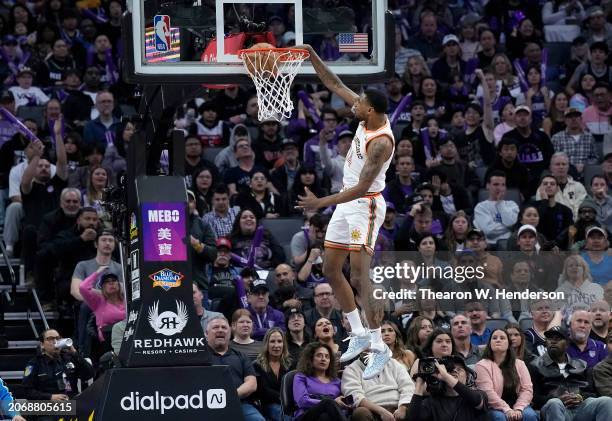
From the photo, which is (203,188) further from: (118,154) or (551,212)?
(551,212)

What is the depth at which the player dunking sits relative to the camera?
38.3ft

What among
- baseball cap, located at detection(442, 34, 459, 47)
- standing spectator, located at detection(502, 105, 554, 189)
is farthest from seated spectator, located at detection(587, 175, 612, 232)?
baseball cap, located at detection(442, 34, 459, 47)

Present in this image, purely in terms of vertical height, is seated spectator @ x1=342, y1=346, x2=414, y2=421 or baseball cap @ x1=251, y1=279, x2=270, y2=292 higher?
baseball cap @ x1=251, y1=279, x2=270, y2=292

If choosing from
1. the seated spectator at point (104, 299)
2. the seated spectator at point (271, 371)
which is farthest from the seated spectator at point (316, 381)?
the seated spectator at point (104, 299)

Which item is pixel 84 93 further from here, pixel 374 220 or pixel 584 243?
pixel 374 220

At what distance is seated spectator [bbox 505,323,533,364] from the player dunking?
3.97 meters

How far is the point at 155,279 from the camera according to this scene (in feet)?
41.1

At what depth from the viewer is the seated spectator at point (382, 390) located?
14680 millimetres

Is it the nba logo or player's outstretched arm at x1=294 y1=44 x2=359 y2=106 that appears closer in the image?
player's outstretched arm at x1=294 y1=44 x2=359 y2=106

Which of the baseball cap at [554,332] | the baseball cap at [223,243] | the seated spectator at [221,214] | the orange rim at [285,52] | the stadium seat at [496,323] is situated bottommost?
the stadium seat at [496,323]

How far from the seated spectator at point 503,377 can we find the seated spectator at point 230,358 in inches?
97.5

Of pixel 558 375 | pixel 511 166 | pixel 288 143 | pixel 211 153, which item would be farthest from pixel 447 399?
pixel 211 153

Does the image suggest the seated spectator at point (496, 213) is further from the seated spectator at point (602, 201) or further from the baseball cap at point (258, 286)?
the baseball cap at point (258, 286)

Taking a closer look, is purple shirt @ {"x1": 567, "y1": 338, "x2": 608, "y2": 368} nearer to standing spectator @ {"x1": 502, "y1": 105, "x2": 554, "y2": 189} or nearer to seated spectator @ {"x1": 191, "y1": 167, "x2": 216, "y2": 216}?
standing spectator @ {"x1": 502, "y1": 105, "x2": 554, "y2": 189}
